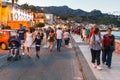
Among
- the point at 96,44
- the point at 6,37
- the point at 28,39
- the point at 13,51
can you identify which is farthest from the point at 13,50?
the point at 6,37

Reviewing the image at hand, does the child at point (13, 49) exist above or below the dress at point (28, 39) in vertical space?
below

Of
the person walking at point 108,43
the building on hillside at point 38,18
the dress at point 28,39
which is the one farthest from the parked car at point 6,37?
the building on hillside at point 38,18

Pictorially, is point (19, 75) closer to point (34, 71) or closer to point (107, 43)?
point (34, 71)

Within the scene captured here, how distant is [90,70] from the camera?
1594 cm

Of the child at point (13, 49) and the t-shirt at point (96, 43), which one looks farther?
the child at point (13, 49)

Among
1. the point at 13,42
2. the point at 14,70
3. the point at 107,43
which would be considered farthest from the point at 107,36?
the point at 13,42

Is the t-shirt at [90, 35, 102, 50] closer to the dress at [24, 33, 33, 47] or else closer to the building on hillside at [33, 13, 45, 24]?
the dress at [24, 33, 33, 47]

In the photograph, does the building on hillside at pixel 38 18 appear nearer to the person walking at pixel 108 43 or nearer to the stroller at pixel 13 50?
the stroller at pixel 13 50

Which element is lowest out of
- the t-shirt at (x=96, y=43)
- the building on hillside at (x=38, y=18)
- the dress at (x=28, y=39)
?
the building on hillside at (x=38, y=18)

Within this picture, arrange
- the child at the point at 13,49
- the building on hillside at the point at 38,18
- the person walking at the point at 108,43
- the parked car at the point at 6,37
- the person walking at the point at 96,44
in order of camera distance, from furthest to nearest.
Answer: the building on hillside at the point at 38,18
the parked car at the point at 6,37
the child at the point at 13,49
the person walking at the point at 108,43
the person walking at the point at 96,44

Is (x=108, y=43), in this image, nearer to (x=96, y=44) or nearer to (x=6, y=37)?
(x=96, y=44)

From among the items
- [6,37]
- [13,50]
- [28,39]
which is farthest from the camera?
[6,37]

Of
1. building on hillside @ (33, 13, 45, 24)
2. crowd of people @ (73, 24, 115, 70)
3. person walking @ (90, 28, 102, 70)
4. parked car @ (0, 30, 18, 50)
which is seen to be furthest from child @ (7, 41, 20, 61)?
building on hillside @ (33, 13, 45, 24)

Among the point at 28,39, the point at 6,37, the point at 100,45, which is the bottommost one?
the point at 6,37
